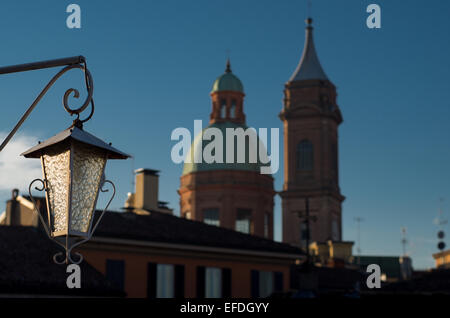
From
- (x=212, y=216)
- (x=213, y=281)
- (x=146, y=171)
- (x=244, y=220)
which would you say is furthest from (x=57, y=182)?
(x=212, y=216)

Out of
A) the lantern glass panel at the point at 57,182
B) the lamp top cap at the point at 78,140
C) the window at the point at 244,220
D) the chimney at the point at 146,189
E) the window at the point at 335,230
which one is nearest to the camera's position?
the lamp top cap at the point at 78,140

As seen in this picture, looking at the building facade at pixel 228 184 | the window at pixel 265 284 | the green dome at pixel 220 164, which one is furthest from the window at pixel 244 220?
the window at pixel 265 284

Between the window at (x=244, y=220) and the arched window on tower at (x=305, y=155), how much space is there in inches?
901

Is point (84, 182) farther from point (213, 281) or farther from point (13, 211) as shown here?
point (13, 211)

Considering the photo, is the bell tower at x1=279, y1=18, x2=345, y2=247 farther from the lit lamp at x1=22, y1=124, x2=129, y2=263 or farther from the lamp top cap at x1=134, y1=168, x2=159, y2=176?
the lit lamp at x1=22, y1=124, x2=129, y2=263

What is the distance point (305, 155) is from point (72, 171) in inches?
3873

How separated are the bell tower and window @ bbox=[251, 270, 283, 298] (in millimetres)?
56680

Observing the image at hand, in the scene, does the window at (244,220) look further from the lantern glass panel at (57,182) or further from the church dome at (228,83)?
the lantern glass panel at (57,182)

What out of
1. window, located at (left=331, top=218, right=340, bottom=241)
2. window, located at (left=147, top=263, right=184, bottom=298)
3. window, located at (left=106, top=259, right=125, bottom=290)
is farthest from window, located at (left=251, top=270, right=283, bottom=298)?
window, located at (left=331, top=218, right=340, bottom=241)

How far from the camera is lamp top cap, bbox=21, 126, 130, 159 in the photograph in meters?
6.36

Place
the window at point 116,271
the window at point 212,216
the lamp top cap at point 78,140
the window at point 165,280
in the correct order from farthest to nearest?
the window at point 212,216
the window at point 165,280
the window at point 116,271
the lamp top cap at point 78,140

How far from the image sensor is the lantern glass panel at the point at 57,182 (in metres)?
6.48

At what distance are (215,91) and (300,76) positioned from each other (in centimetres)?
2074
